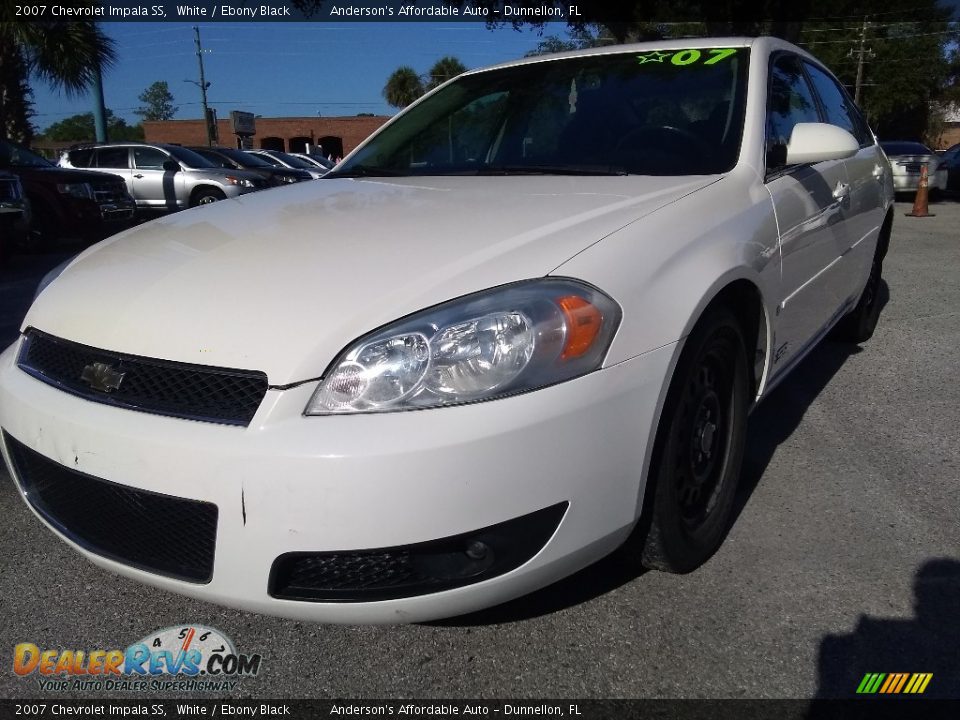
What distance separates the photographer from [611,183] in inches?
95.7

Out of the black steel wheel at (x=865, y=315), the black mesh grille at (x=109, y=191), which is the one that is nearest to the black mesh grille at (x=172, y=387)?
the black steel wheel at (x=865, y=315)

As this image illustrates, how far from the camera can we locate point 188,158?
14.1 m

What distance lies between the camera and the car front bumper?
5.03 ft

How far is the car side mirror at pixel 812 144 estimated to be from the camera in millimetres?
2617

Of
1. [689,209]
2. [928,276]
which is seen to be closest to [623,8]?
[928,276]

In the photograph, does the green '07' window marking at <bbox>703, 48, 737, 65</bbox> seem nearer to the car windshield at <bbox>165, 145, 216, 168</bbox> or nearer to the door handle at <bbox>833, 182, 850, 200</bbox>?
the door handle at <bbox>833, 182, 850, 200</bbox>

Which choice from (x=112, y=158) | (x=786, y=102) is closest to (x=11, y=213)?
(x=112, y=158)

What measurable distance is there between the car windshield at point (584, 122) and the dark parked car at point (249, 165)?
1114 centimetres

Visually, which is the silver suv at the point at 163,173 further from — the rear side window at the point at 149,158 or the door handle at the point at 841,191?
→ the door handle at the point at 841,191

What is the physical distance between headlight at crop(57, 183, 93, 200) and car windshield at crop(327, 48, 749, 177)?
8.27 metres

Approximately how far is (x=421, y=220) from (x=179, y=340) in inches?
29.5

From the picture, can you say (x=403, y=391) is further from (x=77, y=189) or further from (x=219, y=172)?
(x=219, y=172)

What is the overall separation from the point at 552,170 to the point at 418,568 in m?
1.58

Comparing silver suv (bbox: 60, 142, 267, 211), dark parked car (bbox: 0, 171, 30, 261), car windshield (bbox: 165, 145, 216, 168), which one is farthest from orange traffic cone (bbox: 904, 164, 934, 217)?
dark parked car (bbox: 0, 171, 30, 261)
